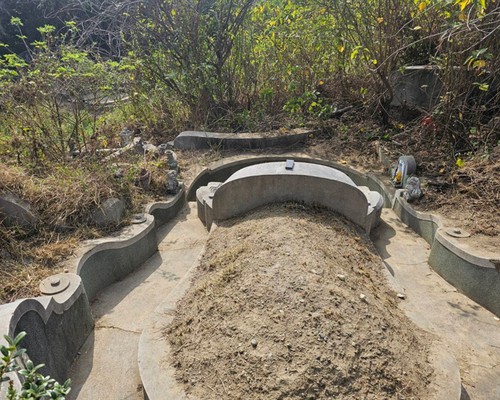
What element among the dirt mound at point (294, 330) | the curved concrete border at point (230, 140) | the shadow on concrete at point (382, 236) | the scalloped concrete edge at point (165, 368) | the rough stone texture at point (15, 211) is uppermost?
the curved concrete border at point (230, 140)

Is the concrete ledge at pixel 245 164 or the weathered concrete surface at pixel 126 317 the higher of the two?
the concrete ledge at pixel 245 164

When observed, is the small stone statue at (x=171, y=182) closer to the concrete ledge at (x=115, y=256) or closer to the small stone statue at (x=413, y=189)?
the concrete ledge at (x=115, y=256)

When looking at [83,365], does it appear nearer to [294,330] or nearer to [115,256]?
[115,256]

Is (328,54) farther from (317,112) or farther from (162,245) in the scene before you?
(162,245)

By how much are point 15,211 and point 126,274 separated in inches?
47.7

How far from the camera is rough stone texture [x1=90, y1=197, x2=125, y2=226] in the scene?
3.72 metres

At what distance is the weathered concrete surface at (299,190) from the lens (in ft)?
11.6

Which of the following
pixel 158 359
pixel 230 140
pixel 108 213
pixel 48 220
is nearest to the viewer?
pixel 158 359

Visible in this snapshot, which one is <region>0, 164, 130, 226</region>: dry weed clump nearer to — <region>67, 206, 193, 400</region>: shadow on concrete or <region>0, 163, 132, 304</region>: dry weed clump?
<region>0, 163, 132, 304</region>: dry weed clump

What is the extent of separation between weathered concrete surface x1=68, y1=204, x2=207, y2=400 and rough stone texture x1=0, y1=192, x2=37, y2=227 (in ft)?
3.34

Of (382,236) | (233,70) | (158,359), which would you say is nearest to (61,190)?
(158,359)

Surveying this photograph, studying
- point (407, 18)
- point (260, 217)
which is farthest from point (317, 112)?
point (260, 217)

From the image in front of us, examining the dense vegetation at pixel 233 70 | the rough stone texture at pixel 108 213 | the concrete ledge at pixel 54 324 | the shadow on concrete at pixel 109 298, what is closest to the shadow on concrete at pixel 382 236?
the dense vegetation at pixel 233 70

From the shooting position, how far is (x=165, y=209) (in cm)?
460
